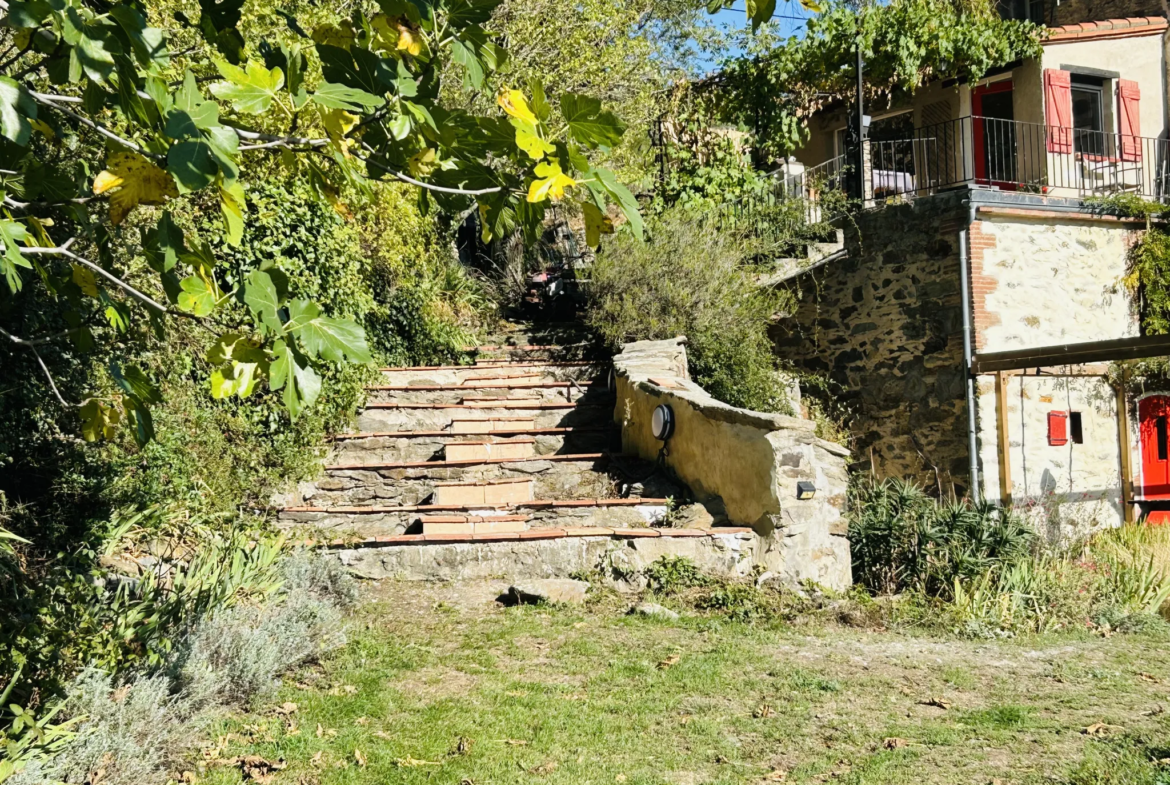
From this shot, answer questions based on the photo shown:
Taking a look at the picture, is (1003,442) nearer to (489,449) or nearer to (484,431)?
(484,431)

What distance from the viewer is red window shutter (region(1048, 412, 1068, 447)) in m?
12.1

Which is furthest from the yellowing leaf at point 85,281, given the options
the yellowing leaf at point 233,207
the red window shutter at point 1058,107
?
the red window shutter at point 1058,107

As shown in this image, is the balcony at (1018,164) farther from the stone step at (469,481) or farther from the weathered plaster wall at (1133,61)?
the stone step at (469,481)

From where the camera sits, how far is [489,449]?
915 cm

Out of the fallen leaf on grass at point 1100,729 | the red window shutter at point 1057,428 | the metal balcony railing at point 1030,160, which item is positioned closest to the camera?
the fallen leaf on grass at point 1100,729

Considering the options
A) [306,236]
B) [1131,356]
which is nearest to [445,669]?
[306,236]

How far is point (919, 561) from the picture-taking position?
7.71m

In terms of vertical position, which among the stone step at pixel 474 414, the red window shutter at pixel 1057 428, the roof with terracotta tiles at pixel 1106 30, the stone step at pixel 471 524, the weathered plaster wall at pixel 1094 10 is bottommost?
the stone step at pixel 471 524

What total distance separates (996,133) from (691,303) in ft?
26.6

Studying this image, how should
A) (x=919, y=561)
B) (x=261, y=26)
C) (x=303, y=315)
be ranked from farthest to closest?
1. (x=261, y=26)
2. (x=919, y=561)
3. (x=303, y=315)

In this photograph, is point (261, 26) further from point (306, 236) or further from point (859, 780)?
point (859, 780)

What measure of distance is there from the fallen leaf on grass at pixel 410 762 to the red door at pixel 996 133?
13.8m

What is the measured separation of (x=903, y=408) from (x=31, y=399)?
964 cm

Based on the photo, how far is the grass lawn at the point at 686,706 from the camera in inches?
166
